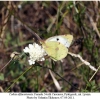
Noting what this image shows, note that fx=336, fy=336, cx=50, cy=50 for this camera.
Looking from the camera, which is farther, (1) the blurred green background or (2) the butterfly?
(1) the blurred green background

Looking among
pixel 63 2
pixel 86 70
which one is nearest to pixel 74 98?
pixel 86 70

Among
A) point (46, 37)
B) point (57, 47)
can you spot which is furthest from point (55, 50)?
point (46, 37)

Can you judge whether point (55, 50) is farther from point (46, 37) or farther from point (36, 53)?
point (46, 37)

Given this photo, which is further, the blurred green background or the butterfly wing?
the blurred green background

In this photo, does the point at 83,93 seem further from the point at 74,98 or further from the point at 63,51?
the point at 63,51

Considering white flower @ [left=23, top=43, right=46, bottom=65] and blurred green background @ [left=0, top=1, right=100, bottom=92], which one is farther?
blurred green background @ [left=0, top=1, right=100, bottom=92]

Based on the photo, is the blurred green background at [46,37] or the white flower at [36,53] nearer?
the white flower at [36,53]
